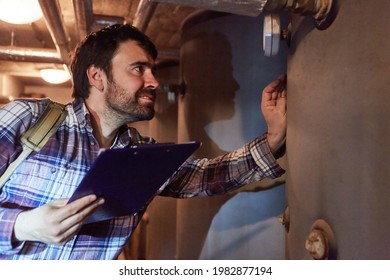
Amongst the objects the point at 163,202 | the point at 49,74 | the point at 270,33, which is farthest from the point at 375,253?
the point at 49,74

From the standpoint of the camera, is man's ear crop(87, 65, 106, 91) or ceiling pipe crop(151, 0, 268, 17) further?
man's ear crop(87, 65, 106, 91)

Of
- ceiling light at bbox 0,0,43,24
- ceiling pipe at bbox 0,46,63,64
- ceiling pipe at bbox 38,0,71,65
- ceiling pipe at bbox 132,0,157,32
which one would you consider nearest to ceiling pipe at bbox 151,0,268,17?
ceiling pipe at bbox 132,0,157,32

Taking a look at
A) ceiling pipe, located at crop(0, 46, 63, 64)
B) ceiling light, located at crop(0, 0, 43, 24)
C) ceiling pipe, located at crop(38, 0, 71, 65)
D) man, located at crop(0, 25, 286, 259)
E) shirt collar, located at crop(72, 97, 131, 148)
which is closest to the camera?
man, located at crop(0, 25, 286, 259)

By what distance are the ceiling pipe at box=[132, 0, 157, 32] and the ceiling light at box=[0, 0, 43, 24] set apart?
1.07ft

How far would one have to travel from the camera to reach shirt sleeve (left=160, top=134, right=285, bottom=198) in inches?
36.0

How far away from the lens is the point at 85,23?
1220 millimetres

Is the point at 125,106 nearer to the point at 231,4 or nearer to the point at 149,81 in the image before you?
the point at 149,81

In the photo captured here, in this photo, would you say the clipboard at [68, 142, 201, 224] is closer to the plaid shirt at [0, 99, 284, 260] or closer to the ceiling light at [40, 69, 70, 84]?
the plaid shirt at [0, 99, 284, 260]

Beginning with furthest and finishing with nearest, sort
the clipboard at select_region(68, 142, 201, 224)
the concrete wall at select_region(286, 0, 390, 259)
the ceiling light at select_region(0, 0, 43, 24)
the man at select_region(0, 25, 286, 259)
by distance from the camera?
1. the ceiling light at select_region(0, 0, 43, 24)
2. the man at select_region(0, 25, 286, 259)
3. the clipboard at select_region(68, 142, 201, 224)
4. the concrete wall at select_region(286, 0, 390, 259)

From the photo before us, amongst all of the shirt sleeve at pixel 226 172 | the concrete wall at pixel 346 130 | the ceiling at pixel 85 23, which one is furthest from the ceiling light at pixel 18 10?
the concrete wall at pixel 346 130

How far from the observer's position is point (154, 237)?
7.10ft

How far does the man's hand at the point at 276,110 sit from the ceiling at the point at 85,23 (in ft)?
0.80
